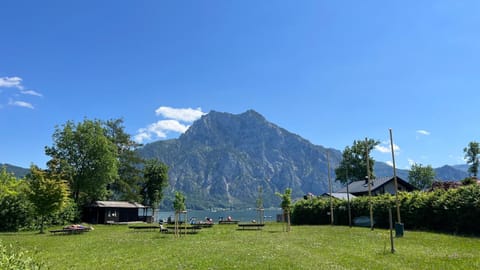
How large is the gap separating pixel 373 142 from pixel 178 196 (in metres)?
77.8

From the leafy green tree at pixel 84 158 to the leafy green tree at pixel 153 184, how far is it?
18.6 metres

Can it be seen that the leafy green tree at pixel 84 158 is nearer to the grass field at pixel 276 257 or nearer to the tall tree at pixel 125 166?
the tall tree at pixel 125 166

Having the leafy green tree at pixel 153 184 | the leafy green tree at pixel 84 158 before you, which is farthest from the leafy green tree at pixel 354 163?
the leafy green tree at pixel 84 158

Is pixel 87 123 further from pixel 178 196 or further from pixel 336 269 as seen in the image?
pixel 336 269

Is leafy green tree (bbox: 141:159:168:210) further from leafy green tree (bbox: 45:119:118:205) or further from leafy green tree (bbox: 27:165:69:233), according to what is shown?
leafy green tree (bbox: 27:165:69:233)

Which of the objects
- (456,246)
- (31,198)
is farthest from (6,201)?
(456,246)

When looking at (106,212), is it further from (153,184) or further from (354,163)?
(354,163)

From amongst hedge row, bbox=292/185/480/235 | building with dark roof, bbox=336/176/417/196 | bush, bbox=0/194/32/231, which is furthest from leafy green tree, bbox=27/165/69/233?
building with dark roof, bbox=336/176/417/196

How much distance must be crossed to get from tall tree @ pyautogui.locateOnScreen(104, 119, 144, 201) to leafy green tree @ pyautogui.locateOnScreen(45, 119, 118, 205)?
11274 mm

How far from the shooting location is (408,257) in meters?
16.5

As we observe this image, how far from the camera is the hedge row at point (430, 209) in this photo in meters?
28.1

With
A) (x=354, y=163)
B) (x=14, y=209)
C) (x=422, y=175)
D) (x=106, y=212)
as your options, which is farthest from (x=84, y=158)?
(x=422, y=175)

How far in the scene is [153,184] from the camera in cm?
7712

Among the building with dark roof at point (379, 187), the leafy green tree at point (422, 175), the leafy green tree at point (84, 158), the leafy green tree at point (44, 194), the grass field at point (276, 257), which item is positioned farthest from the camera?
the leafy green tree at point (422, 175)
